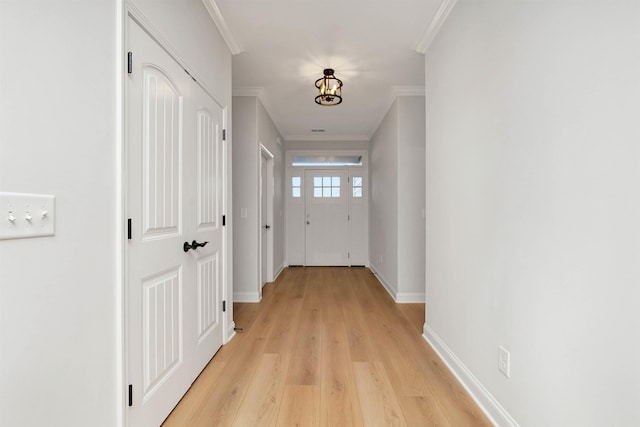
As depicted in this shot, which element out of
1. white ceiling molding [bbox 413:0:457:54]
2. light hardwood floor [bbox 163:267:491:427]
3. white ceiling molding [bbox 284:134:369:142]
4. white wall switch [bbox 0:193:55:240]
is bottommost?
light hardwood floor [bbox 163:267:491:427]

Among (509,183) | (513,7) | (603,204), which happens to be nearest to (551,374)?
(603,204)

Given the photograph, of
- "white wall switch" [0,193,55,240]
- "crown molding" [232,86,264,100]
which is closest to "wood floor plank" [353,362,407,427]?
"white wall switch" [0,193,55,240]

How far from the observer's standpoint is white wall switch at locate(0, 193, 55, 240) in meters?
0.81

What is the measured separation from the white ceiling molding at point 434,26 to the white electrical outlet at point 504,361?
2.20 m

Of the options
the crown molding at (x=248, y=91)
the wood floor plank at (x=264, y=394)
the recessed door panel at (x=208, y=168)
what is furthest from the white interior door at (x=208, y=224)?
the crown molding at (x=248, y=91)

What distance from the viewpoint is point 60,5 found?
3.20ft

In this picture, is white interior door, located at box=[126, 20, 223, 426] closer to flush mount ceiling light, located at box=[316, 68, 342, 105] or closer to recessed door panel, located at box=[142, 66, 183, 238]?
recessed door panel, located at box=[142, 66, 183, 238]

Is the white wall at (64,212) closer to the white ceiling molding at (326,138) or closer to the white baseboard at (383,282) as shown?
the white baseboard at (383,282)

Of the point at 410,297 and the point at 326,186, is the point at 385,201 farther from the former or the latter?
the point at 326,186

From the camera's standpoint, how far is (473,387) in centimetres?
184

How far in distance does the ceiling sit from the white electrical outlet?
2.28 meters

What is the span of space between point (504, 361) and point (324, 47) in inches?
107

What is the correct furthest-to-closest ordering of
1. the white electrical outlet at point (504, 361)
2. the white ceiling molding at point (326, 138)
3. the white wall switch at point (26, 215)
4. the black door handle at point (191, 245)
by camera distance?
the white ceiling molding at point (326, 138)
the black door handle at point (191, 245)
the white electrical outlet at point (504, 361)
the white wall switch at point (26, 215)

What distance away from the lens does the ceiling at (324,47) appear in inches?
92.0
